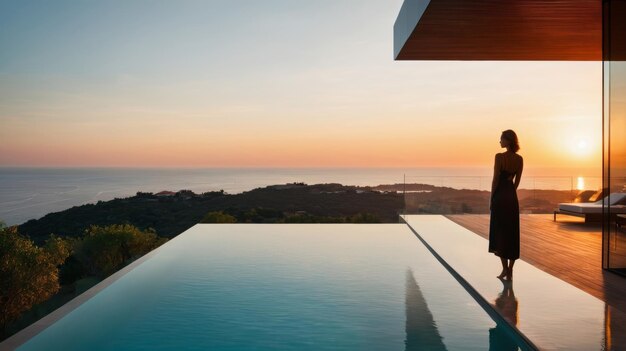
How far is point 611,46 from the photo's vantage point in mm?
5773

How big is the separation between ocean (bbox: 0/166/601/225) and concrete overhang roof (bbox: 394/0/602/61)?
151 inches

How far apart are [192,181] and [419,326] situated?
4087 cm

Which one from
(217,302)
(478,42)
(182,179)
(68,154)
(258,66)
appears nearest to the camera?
(217,302)

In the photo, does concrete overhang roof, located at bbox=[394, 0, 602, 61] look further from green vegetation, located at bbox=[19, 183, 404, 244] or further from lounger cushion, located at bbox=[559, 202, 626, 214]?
green vegetation, located at bbox=[19, 183, 404, 244]

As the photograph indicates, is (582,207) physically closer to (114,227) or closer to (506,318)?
(506,318)

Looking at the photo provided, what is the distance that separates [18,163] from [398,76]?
16574 millimetres

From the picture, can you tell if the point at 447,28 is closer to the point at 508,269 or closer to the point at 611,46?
the point at 611,46

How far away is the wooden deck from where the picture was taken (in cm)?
533

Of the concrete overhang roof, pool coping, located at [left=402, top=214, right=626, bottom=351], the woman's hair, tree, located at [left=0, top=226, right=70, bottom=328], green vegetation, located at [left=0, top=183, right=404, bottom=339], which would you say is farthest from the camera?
green vegetation, located at [left=0, top=183, right=404, bottom=339]

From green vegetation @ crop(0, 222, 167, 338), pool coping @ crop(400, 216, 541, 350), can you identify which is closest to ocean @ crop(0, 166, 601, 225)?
pool coping @ crop(400, 216, 541, 350)

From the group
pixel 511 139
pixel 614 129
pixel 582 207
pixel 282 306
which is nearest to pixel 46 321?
pixel 282 306

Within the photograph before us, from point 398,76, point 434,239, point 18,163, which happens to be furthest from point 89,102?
point 434,239

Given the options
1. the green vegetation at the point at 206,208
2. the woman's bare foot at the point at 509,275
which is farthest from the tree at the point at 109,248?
the woman's bare foot at the point at 509,275

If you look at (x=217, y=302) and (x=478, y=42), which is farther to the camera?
(x=478, y=42)
